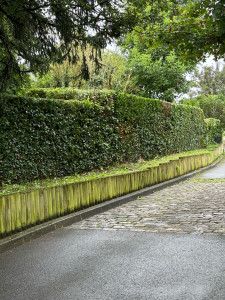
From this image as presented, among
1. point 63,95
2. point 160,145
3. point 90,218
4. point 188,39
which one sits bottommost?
point 90,218

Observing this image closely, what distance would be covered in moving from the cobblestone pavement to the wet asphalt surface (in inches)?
19.7

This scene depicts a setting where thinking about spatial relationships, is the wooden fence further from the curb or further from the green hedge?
the green hedge

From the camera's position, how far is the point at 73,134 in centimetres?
1166

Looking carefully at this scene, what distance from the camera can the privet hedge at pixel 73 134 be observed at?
9.38 meters

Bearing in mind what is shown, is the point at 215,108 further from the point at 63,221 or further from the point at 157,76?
the point at 63,221

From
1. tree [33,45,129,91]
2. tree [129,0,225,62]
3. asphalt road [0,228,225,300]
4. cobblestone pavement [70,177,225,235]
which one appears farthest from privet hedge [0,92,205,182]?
tree [33,45,129,91]

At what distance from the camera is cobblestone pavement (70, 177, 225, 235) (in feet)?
19.8

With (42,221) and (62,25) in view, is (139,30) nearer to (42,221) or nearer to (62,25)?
(62,25)

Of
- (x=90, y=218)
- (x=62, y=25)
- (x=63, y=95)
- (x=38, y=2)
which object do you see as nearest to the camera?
(x=90, y=218)

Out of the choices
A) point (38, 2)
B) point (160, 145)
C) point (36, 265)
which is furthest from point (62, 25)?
point (160, 145)

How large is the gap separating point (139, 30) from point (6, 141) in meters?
4.41

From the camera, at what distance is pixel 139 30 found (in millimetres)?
9148

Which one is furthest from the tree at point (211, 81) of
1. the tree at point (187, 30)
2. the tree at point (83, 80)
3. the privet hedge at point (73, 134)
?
the tree at point (187, 30)

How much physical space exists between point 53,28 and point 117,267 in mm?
6791
